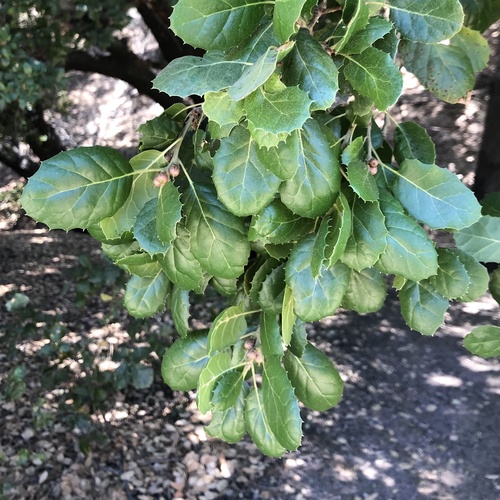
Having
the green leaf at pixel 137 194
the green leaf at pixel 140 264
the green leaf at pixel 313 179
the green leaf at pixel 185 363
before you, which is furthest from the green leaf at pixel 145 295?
the green leaf at pixel 313 179

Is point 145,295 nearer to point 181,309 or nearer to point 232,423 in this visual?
point 181,309

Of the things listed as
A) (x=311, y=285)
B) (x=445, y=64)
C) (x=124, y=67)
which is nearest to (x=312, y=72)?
(x=311, y=285)

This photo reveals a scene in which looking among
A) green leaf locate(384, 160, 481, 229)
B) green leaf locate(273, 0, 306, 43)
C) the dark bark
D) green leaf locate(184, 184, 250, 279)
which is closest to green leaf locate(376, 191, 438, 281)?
green leaf locate(384, 160, 481, 229)

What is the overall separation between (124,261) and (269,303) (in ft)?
0.97

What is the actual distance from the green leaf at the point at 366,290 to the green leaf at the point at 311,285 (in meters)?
0.14

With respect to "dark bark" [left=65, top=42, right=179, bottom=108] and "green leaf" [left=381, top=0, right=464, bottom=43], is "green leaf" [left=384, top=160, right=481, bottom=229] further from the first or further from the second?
"dark bark" [left=65, top=42, right=179, bottom=108]

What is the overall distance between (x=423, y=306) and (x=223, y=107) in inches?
25.1

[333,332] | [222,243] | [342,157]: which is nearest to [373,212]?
[342,157]

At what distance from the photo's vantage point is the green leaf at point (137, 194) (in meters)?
0.99

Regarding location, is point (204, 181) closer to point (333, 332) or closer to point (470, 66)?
point (470, 66)

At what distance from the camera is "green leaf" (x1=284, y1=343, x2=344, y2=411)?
122 centimetres

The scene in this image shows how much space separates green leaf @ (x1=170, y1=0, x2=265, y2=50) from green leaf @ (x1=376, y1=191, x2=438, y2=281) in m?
0.37

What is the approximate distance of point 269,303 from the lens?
3.51ft

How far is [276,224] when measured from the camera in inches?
35.7
